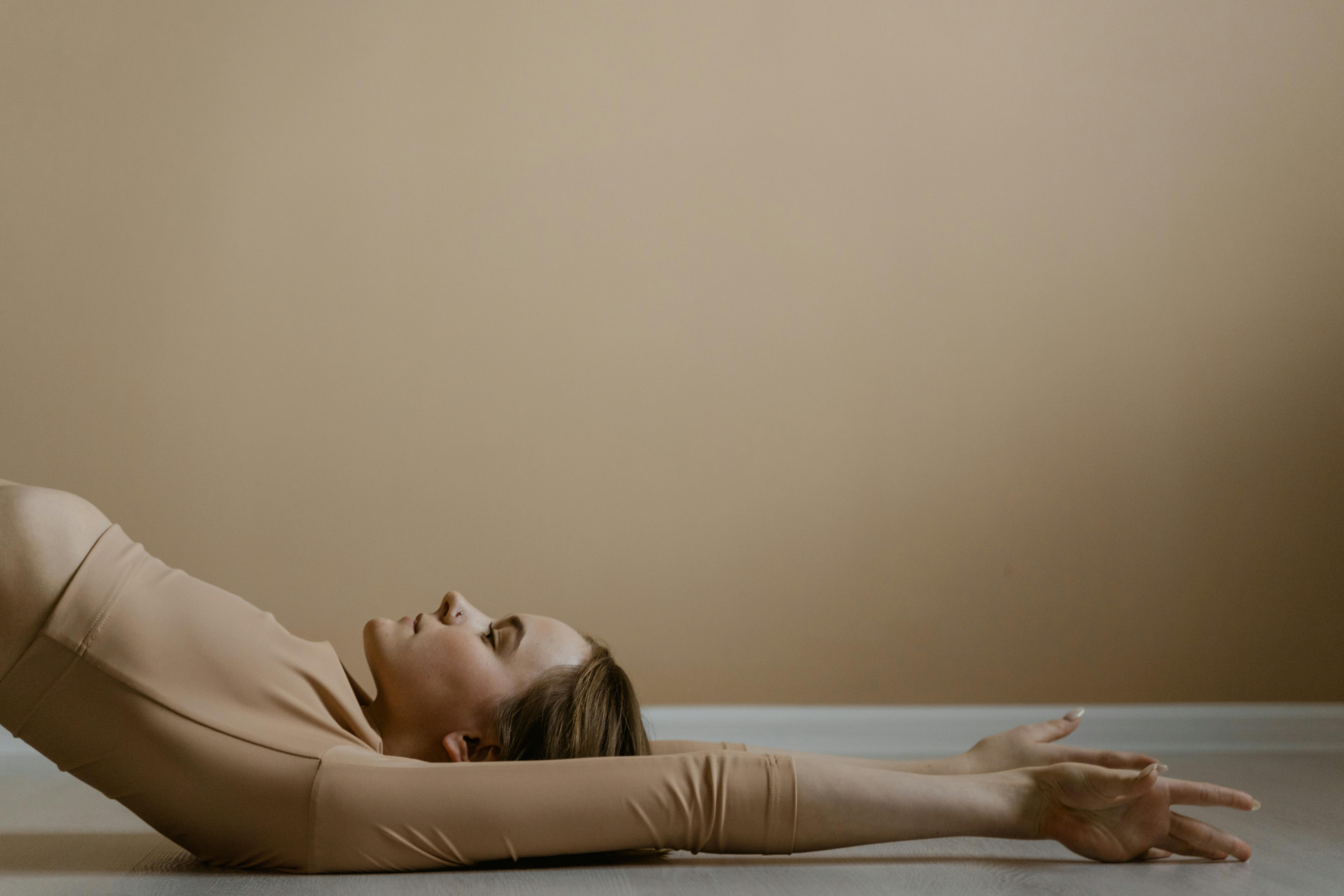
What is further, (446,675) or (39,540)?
(446,675)

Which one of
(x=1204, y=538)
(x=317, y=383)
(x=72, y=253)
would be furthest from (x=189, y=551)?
(x=1204, y=538)

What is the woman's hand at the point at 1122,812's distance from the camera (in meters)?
1.13

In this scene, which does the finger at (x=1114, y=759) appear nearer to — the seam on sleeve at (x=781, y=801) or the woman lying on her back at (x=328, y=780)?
the woman lying on her back at (x=328, y=780)

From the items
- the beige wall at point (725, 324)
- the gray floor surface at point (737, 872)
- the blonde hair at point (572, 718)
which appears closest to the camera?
the gray floor surface at point (737, 872)

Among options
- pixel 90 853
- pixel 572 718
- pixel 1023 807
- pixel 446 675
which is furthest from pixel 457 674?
pixel 1023 807

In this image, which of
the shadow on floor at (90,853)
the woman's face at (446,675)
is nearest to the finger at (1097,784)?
the woman's face at (446,675)

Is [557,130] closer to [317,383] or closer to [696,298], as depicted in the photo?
[696,298]

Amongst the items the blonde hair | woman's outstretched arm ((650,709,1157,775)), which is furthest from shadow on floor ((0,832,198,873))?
woman's outstretched arm ((650,709,1157,775))

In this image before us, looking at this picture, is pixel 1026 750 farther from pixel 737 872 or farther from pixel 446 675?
pixel 446 675

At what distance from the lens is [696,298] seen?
2305 mm

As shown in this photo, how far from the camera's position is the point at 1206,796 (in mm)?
1121

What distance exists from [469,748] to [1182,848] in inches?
34.0

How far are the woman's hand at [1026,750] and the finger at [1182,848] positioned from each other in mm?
172

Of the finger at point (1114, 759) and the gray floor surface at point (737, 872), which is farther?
the finger at point (1114, 759)
